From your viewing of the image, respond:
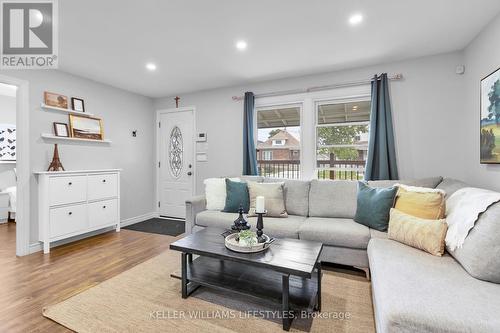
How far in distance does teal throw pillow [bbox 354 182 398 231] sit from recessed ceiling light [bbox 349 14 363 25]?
166cm

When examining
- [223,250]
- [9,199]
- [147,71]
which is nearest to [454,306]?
[223,250]

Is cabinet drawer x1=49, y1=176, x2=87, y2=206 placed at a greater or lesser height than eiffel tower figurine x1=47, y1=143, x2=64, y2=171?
lesser

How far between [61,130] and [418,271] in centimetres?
429

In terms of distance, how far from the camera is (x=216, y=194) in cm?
321

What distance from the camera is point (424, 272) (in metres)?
1.47

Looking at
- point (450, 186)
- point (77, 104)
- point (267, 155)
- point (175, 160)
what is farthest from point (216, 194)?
point (450, 186)

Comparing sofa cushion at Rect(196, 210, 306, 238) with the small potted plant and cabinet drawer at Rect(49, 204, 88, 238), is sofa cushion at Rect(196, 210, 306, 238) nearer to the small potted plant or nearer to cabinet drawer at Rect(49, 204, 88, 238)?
the small potted plant

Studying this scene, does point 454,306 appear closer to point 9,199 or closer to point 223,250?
point 223,250

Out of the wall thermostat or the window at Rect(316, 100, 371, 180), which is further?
the wall thermostat

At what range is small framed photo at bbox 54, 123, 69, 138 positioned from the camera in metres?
3.24

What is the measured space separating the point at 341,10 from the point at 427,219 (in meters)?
1.92

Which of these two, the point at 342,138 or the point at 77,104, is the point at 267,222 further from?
the point at 77,104

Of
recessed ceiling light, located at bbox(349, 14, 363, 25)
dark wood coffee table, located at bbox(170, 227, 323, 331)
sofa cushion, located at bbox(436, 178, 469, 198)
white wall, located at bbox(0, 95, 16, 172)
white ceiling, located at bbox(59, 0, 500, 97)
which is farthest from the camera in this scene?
white wall, located at bbox(0, 95, 16, 172)

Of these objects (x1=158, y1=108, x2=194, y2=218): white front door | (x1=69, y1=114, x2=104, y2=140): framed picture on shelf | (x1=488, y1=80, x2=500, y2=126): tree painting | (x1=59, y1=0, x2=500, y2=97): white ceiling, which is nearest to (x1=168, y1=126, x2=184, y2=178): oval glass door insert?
(x1=158, y1=108, x2=194, y2=218): white front door
